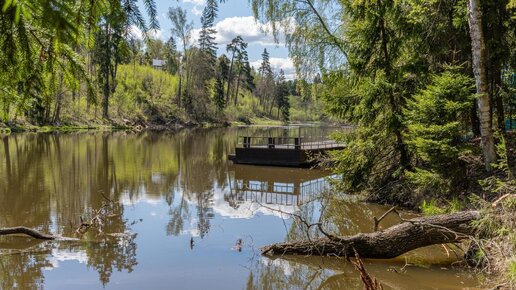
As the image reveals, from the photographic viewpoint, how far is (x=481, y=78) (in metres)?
8.34

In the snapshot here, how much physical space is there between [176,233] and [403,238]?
466 centimetres

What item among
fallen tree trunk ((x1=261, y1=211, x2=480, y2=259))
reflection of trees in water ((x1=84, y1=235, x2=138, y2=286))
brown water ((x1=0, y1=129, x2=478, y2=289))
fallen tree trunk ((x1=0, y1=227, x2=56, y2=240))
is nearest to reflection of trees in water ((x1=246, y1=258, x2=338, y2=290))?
brown water ((x1=0, y1=129, x2=478, y2=289))

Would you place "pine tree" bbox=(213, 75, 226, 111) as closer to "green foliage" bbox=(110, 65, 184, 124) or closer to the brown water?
"green foliage" bbox=(110, 65, 184, 124)

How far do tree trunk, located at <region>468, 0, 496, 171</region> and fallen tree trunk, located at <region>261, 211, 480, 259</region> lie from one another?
8.27ft

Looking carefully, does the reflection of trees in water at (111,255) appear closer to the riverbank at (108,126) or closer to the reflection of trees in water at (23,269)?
the reflection of trees in water at (23,269)

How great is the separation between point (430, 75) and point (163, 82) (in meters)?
61.7

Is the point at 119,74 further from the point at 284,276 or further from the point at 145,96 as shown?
the point at 284,276

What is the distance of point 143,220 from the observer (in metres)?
10.0

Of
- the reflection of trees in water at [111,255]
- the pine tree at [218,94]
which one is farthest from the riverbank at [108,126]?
the reflection of trees in water at [111,255]

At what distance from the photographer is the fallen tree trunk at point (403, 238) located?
6.43 meters

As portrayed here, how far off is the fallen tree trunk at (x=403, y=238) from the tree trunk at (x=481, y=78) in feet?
8.27

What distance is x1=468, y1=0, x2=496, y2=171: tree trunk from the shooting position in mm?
8219

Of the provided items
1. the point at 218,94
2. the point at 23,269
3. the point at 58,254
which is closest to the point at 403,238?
the point at 58,254

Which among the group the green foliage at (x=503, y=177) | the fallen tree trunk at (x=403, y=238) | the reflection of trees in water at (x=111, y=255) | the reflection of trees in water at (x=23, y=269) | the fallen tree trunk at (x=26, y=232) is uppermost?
the green foliage at (x=503, y=177)
